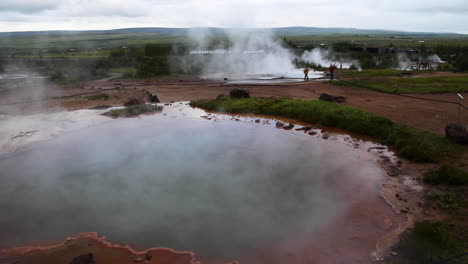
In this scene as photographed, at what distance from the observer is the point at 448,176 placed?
24.2ft

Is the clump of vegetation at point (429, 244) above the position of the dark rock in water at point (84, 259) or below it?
above

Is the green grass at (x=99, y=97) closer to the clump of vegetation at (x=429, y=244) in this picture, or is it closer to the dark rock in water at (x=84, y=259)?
the dark rock in water at (x=84, y=259)

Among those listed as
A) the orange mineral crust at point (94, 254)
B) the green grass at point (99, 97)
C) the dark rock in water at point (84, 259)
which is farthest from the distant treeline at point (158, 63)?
the dark rock in water at point (84, 259)

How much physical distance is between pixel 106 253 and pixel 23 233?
6.09 feet

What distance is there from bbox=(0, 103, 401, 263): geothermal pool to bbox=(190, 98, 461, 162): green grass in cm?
81

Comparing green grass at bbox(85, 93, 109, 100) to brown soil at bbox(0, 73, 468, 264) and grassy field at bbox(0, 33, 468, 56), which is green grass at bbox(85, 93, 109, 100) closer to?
brown soil at bbox(0, 73, 468, 264)

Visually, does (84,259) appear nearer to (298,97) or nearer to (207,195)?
(207,195)

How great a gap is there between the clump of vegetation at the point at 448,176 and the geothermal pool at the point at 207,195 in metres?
1.06

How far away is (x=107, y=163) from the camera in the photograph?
29.9 feet

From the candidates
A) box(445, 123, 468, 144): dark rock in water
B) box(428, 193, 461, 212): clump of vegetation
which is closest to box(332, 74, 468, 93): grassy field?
box(445, 123, 468, 144): dark rock in water

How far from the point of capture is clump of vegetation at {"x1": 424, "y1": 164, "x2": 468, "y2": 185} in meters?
7.19

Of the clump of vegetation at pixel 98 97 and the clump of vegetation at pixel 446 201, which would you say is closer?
the clump of vegetation at pixel 446 201

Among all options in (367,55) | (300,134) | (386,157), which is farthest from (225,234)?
(367,55)

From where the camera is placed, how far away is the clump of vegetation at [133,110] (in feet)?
47.1
